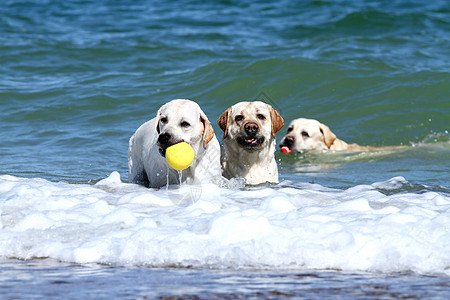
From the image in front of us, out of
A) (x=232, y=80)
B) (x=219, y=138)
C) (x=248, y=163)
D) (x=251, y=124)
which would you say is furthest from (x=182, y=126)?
(x=232, y=80)

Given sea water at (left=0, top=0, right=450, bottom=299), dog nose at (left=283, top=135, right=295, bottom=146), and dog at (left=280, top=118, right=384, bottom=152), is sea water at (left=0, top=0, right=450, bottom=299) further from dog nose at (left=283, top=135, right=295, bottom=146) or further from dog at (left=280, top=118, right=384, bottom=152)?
dog nose at (left=283, top=135, right=295, bottom=146)

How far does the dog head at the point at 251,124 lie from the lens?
22.4ft

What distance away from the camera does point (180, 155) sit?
5816mm

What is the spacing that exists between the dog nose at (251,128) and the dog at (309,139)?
3628 mm

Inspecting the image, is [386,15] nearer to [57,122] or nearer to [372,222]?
[57,122]

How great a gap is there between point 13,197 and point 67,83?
9.15 metres

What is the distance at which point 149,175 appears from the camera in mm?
6750

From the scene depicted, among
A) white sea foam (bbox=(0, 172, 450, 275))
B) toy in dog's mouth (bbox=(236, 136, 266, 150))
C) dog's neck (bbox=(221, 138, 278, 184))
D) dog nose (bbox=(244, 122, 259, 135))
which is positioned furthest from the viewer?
dog's neck (bbox=(221, 138, 278, 184))

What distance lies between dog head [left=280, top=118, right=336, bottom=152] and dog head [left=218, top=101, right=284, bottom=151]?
10.8 ft

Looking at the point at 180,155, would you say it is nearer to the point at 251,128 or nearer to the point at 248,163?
the point at 251,128

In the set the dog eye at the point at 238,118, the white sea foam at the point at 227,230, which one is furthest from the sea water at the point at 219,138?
the dog eye at the point at 238,118

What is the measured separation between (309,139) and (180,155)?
4.95m

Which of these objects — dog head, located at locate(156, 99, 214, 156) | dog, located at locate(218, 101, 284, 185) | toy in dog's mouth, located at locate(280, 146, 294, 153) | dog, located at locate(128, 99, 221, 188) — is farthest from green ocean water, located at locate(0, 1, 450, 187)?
dog head, located at locate(156, 99, 214, 156)

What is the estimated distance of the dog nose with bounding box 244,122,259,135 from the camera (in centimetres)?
675
